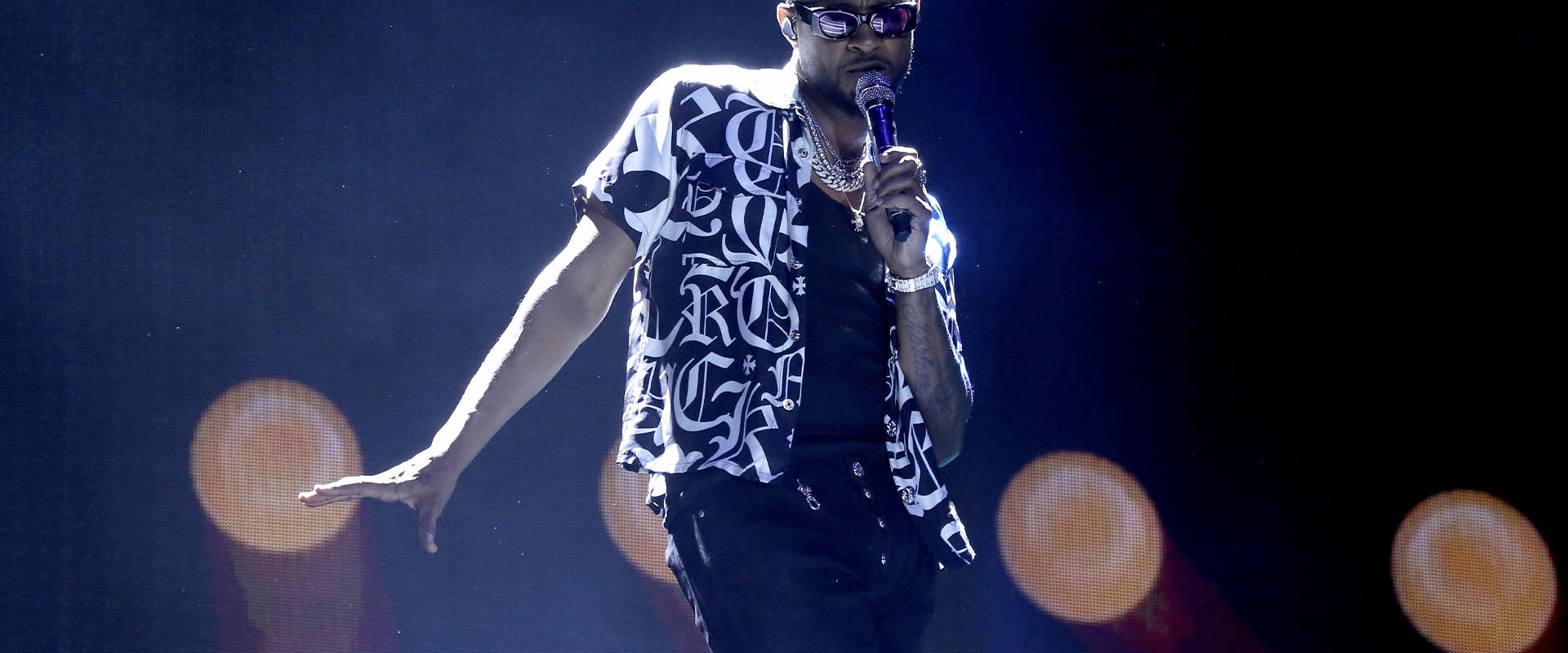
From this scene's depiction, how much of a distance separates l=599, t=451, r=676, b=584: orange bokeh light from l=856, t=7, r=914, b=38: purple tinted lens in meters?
1.72

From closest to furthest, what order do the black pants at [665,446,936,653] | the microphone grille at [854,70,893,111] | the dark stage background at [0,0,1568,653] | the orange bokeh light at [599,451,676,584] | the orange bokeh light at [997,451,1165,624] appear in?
the black pants at [665,446,936,653]
the microphone grille at [854,70,893,111]
the dark stage background at [0,0,1568,653]
the orange bokeh light at [599,451,676,584]
the orange bokeh light at [997,451,1165,624]

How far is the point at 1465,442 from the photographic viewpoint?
3.07m

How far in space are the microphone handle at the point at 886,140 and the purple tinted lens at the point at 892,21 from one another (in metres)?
0.09

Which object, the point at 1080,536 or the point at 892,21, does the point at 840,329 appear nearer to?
the point at 892,21

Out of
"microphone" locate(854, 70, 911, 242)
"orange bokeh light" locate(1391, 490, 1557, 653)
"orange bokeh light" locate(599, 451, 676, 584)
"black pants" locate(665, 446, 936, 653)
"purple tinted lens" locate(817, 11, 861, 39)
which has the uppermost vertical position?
"purple tinted lens" locate(817, 11, 861, 39)

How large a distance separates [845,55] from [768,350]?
376mm

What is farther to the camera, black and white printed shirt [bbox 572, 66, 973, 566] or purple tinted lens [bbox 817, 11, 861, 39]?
purple tinted lens [bbox 817, 11, 861, 39]

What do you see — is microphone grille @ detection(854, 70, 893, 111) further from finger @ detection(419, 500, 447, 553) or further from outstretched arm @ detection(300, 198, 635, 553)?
finger @ detection(419, 500, 447, 553)

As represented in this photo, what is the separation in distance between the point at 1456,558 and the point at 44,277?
11.2 ft

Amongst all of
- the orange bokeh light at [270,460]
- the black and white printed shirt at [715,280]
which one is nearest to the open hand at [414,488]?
the black and white printed shirt at [715,280]

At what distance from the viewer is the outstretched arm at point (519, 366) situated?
101 cm

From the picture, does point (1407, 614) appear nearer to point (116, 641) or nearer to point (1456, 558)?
point (1456, 558)

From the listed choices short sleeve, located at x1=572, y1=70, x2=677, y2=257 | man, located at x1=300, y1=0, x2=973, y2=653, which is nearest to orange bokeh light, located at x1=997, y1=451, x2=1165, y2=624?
man, located at x1=300, y1=0, x2=973, y2=653

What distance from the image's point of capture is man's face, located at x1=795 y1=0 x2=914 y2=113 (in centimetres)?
133
